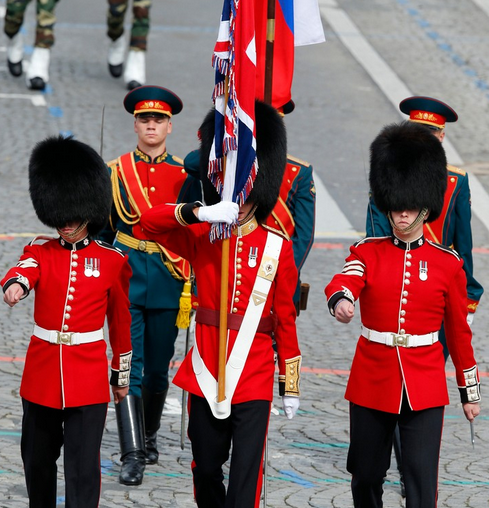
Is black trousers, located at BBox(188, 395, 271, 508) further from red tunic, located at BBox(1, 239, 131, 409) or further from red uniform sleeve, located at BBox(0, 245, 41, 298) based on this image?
red uniform sleeve, located at BBox(0, 245, 41, 298)

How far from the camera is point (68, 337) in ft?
18.7

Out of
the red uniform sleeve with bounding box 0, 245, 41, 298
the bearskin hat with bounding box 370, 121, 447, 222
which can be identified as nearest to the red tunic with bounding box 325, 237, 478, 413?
the bearskin hat with bounding box 370, 121, 447, 222

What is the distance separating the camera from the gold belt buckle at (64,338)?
18.6ft

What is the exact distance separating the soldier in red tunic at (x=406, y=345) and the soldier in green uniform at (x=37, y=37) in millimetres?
10092

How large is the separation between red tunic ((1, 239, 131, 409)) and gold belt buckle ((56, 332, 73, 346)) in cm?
2

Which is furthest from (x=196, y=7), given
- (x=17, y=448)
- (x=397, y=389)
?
(x=397, y=389)

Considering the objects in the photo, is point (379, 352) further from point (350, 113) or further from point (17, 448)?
point (350, 113)

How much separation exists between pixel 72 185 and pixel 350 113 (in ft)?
34.3

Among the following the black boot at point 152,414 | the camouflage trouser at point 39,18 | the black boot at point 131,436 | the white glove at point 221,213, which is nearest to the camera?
the white glove at point 221,213

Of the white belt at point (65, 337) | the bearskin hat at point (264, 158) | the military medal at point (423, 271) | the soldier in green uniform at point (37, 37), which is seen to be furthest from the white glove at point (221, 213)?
the soldier in green uniform at point (37, 37)

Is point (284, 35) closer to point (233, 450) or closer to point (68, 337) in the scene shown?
point (68, 337)

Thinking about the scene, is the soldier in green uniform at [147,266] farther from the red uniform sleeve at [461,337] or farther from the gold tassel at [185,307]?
the red uniform sleeve at [461,337]

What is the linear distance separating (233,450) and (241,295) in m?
0.66

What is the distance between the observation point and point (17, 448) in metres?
7.18
